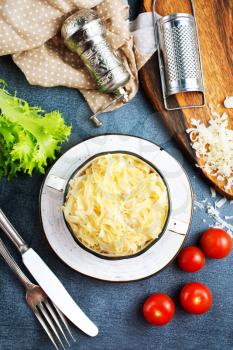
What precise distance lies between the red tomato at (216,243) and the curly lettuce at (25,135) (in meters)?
0.93

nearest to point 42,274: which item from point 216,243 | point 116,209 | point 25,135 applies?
point 116,209

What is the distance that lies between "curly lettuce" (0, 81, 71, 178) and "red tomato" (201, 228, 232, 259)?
36.4 inches

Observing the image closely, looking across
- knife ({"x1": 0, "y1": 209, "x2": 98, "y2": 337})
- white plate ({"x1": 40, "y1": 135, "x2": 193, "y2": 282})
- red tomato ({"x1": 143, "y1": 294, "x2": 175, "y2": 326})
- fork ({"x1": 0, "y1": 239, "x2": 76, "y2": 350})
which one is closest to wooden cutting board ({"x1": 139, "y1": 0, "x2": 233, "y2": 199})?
white plate ({"x1": 40, "y1": 135, "x2": 193, "y2": 282})

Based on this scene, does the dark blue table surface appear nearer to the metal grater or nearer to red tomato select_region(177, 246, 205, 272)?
red tomato select_region(177, 246, 205, 272)

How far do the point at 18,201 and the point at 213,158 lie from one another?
1064 millimetres

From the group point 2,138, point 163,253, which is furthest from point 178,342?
point 2,138

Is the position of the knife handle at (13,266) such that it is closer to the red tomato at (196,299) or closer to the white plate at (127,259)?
the white plate at (127,259)

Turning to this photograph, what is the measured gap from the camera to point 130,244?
87.5 inches

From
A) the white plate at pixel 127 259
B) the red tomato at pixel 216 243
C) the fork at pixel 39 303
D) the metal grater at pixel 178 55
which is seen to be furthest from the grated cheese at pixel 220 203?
the fork at pixel 39 303

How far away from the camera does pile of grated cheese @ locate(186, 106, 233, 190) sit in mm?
2537

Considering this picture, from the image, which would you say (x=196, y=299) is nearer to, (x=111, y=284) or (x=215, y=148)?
(x=111, y=284)

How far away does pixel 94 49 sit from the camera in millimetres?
2410

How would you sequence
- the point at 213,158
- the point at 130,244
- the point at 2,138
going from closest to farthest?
the point at 130,244 → the point at 2,138 → the point at 213,158

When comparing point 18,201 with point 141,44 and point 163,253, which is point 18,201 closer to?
point 163,253
